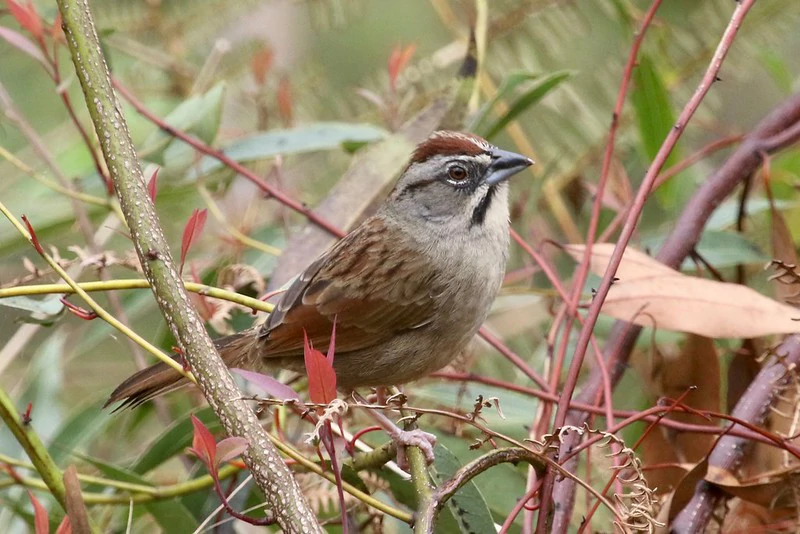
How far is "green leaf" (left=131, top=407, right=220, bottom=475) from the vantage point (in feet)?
7.48

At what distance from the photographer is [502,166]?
8.42 feet

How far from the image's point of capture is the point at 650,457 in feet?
7.21

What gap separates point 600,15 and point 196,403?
6.28 feet

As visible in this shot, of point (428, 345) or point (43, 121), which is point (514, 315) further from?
point (43, 121)

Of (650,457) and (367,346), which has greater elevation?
(367,346)

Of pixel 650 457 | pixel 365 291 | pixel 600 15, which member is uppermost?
pixel 600 15

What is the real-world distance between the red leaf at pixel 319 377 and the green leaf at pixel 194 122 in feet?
4.68

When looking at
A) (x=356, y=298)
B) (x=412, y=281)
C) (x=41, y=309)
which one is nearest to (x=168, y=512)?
(x=41, y=309)

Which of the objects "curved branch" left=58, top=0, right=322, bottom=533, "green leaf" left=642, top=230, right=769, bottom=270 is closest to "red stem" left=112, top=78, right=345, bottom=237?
"green leaf" left=642, top=230, right=769, bottom=270

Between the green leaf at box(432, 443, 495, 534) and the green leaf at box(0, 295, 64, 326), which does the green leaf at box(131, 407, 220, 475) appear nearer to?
the green leaf at box(0, 295, 64, 326)

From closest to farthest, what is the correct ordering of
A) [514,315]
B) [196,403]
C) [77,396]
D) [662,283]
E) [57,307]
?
[57,307], [662,283], [196,403], [514,315], [77,396]

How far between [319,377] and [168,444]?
3.48ft

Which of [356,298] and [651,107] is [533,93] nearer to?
[651,107]

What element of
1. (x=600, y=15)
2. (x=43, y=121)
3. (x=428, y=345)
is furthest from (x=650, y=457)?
(x=43, y=121)
